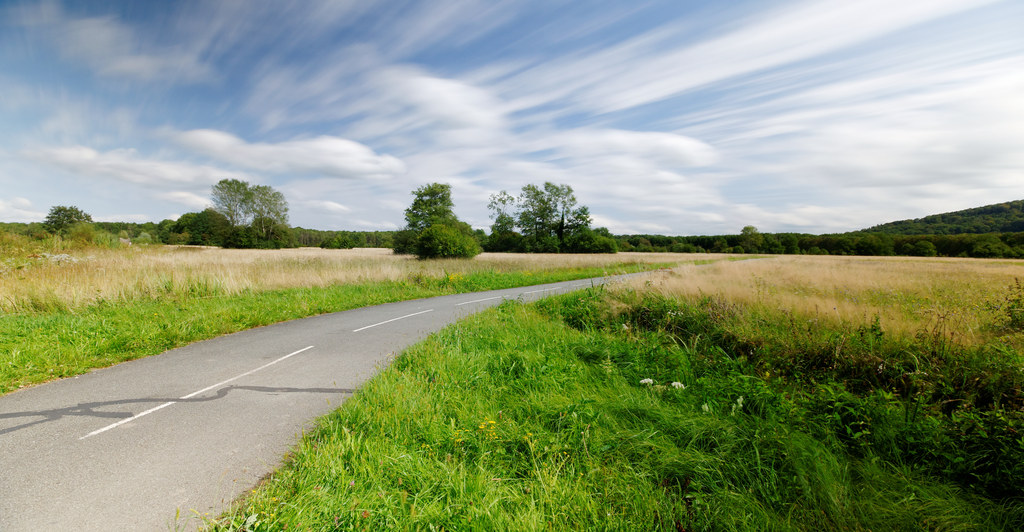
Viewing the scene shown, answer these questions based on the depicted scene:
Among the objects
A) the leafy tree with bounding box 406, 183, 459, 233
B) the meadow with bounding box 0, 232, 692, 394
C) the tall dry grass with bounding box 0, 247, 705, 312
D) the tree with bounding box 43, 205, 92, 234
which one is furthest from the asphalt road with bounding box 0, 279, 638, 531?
the leafy tree with bounding box 406, 183, 459, 233

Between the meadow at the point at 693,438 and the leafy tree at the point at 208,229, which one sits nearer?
the meadow at the point at 693,438

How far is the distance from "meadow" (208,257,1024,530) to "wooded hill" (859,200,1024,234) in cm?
6765

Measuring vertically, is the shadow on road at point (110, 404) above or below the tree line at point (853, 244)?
below

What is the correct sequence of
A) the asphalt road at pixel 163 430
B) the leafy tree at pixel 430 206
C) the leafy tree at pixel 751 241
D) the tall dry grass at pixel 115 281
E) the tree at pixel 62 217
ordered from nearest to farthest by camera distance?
the asphalt road at pixel 163 430
the tall dry grass at pixel 115 281
the tree at pixel 62 217
the leafy tree at pixel 430 206
the leafy tree at pixel 751 241

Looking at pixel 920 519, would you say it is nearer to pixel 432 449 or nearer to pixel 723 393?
pixel 723 393

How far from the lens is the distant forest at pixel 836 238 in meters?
40.2

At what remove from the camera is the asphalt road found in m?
2.98

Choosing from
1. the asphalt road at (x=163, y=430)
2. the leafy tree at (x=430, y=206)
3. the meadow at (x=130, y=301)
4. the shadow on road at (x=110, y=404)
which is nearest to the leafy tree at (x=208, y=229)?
the leafy tree at (x=430, y=206)

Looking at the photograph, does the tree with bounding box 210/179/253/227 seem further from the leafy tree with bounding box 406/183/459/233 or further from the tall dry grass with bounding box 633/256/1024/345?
the tall dry grass with bounding box 633/256/1024/345

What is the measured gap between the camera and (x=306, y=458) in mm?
3436

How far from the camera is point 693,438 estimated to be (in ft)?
12.6

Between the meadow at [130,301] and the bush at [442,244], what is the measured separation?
14.0 m

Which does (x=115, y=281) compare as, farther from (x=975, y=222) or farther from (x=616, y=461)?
(x=975, y=222)

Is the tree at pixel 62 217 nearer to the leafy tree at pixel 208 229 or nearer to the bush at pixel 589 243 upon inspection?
the leafy tree at pixel 208 229
